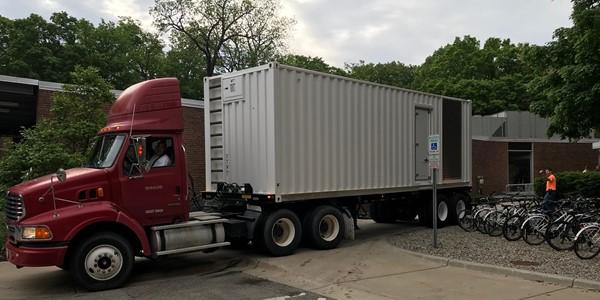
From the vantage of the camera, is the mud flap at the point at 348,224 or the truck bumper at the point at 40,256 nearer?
the truck bumper at the point at 40,256

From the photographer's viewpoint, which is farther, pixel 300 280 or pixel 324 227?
pixel 324 227

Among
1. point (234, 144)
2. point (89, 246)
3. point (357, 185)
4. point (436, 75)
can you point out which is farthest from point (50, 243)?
point (436, 75)

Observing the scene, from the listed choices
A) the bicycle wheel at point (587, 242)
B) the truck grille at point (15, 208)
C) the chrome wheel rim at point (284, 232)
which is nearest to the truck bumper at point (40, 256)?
the truck grille at point (15, 208)

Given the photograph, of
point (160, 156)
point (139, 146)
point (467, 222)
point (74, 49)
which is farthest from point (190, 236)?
point (74, 49)

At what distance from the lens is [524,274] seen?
859 cm

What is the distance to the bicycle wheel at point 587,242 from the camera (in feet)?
33.1

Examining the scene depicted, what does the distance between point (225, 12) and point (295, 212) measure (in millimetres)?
28837

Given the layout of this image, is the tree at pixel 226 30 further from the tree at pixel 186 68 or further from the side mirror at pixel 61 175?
the side mirror at pixel 61 175

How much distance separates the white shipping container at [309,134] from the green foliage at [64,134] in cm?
315

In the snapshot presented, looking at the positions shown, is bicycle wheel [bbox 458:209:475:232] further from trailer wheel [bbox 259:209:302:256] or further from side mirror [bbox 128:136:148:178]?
side mirror [bbox 128:136:148:178]

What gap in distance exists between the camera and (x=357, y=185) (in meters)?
12.8

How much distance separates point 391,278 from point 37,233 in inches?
214

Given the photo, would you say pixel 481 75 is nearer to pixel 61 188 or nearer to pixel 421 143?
pixel 421 143

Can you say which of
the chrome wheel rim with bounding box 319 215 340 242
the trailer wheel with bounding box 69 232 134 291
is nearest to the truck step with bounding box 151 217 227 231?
the trailer wheel with bounding box 69 232 134 291
